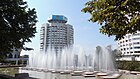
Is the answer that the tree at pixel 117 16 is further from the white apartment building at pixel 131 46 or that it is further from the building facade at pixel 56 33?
the building facade at pixel 56 33

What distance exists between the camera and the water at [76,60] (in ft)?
115

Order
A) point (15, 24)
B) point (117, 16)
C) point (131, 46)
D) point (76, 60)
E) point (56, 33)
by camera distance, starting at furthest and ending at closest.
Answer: point (56, 33) < point (131, 46) < point (76, 60) < point (15, 24) < point (117, 16)

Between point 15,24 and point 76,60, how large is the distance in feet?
82.7

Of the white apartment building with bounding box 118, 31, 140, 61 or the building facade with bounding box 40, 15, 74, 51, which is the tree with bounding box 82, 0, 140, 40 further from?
the building facade with bounding box 40, 15, 74, 51

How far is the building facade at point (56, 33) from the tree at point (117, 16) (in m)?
112

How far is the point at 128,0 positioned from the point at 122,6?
0.29 meters

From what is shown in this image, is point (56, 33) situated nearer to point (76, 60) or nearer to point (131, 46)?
point (131, 46)

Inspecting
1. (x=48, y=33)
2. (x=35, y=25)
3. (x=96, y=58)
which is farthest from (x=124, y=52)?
(x=35, y=25)

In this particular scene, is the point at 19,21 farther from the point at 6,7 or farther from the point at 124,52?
the point at 124,52

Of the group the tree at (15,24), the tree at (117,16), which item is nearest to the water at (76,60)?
the tree at (15,24)

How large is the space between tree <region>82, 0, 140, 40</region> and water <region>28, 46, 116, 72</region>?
87.5ft

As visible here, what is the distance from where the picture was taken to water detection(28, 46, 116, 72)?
115ft

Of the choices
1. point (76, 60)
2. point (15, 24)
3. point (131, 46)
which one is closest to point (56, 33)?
point (131, 46)

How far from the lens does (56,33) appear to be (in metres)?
123
